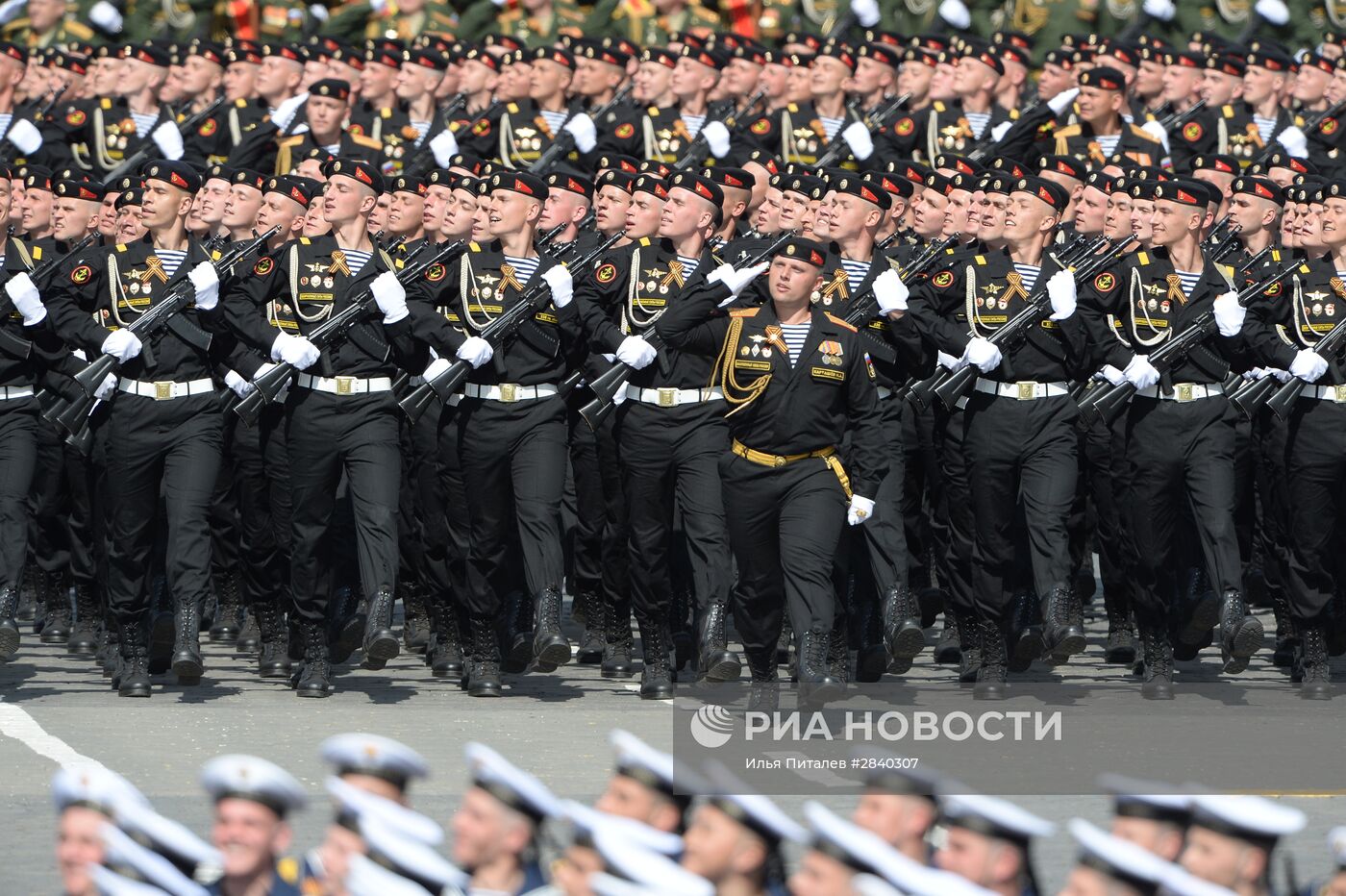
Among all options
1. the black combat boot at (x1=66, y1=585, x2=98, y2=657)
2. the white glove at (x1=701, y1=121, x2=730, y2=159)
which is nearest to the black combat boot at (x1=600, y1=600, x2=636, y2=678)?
the black combat boot at (x1=66, y1=585, x2=98, y2=657)

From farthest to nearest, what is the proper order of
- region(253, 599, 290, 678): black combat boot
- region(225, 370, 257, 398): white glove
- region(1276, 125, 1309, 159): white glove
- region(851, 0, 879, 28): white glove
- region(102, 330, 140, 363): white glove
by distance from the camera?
region(851, 0, 879, 28): white glove
region(1276, 125, 1309, 159): white glove
region(253, 599, 290, 678): black combat boot
region(225, 370, 257, 398): white glove
region(102, 330, 140, 363): white glove

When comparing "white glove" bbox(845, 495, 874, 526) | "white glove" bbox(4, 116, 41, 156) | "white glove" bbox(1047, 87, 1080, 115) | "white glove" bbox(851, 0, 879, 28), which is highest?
"white glove" bbox(851, 0, 879, 28)

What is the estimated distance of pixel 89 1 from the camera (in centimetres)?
2291

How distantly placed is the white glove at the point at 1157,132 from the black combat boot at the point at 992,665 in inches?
201

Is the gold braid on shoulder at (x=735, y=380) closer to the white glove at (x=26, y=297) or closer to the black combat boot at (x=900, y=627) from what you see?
the black combat boot at (x=900, y=627)

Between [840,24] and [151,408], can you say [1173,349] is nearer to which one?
[151,408]

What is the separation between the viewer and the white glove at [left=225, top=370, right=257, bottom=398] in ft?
43.0

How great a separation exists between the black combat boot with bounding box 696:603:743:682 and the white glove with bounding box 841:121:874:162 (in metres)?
5.66

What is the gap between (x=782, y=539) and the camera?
12094 mm

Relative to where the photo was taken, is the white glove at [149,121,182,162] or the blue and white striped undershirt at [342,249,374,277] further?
the white glove at [149,121,182,162]

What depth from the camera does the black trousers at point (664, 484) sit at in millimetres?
12781

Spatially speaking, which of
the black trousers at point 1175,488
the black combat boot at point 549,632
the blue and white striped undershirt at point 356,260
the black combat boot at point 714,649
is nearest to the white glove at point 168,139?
the blue and white striped undershirt at point 356,260

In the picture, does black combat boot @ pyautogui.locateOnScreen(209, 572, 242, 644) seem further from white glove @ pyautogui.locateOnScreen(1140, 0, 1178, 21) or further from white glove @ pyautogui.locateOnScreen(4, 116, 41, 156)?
white glove @ pyautogui.locateOnScreen(1140, 0, 1178, 21)

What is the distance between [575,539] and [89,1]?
10.2 metres
